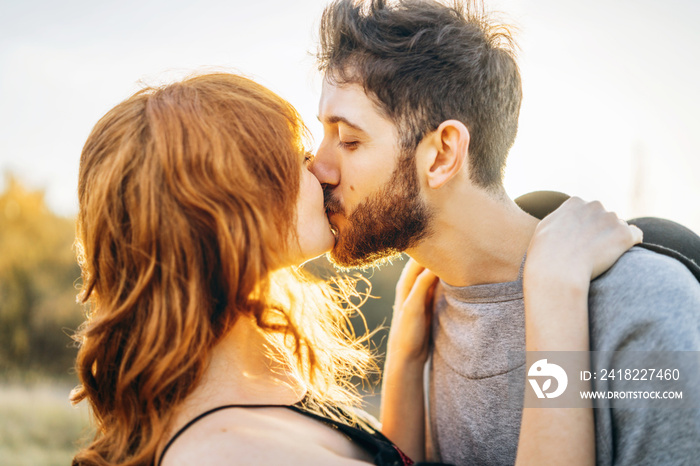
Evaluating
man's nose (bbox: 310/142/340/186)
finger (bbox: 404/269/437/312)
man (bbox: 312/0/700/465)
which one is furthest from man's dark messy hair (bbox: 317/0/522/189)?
finger (bbox: 404/269/437/312)

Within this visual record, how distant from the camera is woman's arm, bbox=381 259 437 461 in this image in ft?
7.95

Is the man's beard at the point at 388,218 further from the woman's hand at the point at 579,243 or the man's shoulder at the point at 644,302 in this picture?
the man's shoulder at the point at 644,302

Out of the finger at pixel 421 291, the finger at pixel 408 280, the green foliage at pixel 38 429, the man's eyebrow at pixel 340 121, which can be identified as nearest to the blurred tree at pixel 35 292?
the green foliage at pixel 38 429

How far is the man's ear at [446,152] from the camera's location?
83.1 inches

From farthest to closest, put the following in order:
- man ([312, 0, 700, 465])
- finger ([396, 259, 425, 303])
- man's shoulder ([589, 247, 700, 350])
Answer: finger ([396, 259, 425, 303])
man ([312, 0, 700, 465])
man's shoulder ([589, 247, 700, 350])

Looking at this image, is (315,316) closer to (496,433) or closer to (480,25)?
(496,433)

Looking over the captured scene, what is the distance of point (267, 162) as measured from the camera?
1.74 metres

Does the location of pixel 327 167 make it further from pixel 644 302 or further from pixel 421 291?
pixel 644 302

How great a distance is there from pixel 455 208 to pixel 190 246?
46.7 inches

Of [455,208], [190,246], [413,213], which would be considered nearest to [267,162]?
Answer: [190,246]

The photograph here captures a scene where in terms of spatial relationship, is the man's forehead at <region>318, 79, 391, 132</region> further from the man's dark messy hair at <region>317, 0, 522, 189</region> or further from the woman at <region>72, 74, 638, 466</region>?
the woman at <region>72, 74, 638, 466</region>

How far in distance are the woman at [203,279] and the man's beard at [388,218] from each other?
38 cm

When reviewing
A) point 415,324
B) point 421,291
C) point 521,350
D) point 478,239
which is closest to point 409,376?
point 415,324

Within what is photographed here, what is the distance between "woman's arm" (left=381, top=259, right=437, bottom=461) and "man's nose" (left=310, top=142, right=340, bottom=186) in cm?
79
